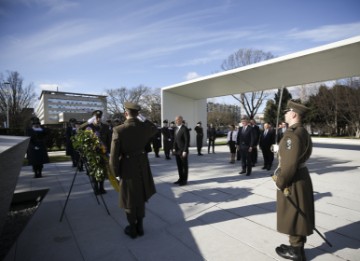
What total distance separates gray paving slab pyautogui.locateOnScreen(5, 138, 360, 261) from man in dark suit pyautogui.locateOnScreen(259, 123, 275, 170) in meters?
2.23

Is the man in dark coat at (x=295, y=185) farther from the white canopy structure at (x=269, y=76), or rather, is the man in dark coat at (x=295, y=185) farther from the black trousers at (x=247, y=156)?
the white canopy structure at (x=269, y=76)

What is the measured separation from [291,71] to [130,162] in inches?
385

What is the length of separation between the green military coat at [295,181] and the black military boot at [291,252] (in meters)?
0.26

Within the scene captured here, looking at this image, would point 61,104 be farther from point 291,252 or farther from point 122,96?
point 291,252

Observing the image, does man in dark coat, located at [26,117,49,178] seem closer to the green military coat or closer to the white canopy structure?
the green military coat

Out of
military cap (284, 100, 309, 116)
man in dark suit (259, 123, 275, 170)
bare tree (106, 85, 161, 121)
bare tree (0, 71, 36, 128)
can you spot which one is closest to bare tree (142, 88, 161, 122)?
bare tree (106, 85, 161, 121)

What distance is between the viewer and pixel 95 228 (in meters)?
3.81

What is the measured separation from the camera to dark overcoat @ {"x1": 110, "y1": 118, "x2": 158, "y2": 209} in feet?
10.7

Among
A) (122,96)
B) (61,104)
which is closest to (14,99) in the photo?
(122,96)

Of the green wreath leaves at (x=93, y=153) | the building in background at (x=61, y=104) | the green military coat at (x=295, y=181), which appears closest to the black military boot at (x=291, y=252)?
the green military coat at (x=295, y=181)

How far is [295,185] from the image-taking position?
267 centimetres

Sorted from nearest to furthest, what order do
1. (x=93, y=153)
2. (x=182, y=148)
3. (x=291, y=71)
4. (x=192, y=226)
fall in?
(x=192, y=226) → (x=93, y=153) → (x=182, y=148) → (x=291, y=71)

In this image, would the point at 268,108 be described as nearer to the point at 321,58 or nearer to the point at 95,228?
the point at 321,58

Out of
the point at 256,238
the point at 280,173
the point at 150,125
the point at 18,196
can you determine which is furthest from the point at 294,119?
the point at 18,196
